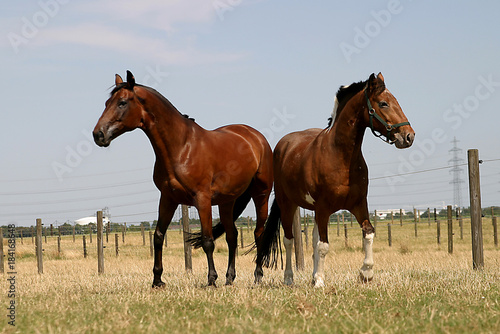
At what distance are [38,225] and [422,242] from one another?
71.8 ft

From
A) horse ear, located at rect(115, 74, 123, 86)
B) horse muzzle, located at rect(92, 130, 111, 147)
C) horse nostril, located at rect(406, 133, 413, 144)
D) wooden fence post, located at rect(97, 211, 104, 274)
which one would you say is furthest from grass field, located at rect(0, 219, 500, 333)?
wooden fence post, located at rect(97, 211, 104, 274)

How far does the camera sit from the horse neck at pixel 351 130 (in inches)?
273

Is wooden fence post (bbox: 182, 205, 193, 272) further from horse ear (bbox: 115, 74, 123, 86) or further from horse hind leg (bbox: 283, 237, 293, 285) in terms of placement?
horse ear (bbox: 115, 74, 123, 86)

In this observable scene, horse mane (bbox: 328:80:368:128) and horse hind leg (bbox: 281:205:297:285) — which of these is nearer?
horse mane (bbox: 328:80:368:128)

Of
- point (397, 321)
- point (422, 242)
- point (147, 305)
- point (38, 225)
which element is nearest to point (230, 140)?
point (147, 305)

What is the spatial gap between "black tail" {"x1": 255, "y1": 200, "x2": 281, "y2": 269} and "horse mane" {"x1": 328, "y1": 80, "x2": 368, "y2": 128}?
6.81 ft

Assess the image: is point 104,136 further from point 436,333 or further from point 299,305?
point 436,333

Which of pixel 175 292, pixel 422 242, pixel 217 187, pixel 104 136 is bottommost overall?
pixel 422 242

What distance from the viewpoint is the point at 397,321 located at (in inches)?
183

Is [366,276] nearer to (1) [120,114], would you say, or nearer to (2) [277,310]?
(2) [277,310]

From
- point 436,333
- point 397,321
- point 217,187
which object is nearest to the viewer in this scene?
point 436,333

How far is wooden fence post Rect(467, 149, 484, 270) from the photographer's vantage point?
1024 centimetres

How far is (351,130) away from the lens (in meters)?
6.96

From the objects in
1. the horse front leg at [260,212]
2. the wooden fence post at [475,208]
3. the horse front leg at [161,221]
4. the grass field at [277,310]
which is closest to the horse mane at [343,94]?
the horse front leg at [260,212]
